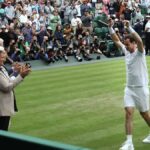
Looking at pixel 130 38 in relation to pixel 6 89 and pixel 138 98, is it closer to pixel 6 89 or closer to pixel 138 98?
pixel 138 98

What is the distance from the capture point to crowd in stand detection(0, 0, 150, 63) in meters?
25.0

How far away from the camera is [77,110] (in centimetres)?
1305

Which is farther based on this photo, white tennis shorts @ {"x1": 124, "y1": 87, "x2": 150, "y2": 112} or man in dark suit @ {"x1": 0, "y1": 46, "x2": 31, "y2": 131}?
white tennis shorts @ {"x1": 124, "y1": 87, "x2": 150, "y2": 112}

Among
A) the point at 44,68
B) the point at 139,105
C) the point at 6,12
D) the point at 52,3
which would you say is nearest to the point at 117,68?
the point at 44,68

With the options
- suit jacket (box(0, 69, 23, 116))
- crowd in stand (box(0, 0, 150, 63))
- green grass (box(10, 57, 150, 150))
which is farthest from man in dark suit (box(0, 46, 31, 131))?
crowd in stand (box(0, 0, 150, 63))

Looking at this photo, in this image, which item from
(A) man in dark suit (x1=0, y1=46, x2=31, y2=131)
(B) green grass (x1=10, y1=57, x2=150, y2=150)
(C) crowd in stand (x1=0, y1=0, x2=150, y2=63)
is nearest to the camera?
(A) man in dark suit (x1=0, y1=46, x2=31, y2=131)

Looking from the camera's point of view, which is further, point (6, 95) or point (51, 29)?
point (51, 29)

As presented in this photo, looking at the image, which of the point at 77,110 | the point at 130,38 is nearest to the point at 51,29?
the point at 77,110

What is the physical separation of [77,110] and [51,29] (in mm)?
14313

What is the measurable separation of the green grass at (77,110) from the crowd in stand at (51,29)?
4.38 metres

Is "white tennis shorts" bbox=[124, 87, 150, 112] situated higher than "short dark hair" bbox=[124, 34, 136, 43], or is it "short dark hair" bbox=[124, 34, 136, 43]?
"short dark hair" bbox=[124, 34, 136, 43]

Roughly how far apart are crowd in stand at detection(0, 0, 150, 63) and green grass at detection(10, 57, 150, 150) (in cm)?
438

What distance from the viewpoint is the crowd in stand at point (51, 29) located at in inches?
985

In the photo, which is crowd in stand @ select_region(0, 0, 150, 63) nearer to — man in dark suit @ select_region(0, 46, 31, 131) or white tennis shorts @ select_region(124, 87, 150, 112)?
white tennis shorts @ select_region(124, 87, 150, 112)
